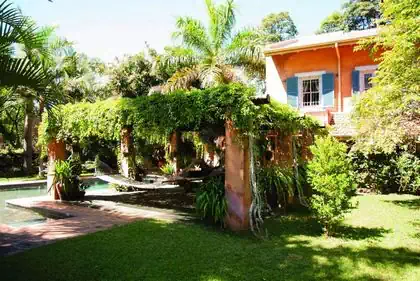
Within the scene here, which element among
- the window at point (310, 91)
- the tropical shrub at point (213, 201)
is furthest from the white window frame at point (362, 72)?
the tropical shrub at point (213, 201)

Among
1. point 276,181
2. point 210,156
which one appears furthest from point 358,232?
point 210,156

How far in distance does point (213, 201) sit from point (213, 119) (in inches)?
72.1

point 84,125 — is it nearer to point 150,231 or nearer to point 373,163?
point 150,231

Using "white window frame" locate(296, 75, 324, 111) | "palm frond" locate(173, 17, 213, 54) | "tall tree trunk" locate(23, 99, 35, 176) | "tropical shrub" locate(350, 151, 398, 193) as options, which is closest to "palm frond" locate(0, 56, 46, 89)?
"tropical shrub" locate(350, 151, 398, 193)

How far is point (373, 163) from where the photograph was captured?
13.5 metres

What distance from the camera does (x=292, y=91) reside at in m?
17.5

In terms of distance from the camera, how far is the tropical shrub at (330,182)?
6.84 metres

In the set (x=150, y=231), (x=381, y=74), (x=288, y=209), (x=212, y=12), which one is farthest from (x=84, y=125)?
(x=212, y=12)

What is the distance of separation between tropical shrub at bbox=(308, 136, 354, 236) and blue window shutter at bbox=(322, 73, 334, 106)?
33.2 feet

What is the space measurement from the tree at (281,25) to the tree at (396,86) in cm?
2889

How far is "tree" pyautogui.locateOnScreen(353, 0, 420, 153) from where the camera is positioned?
6.99 m

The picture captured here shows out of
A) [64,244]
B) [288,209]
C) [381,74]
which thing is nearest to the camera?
[64,244]

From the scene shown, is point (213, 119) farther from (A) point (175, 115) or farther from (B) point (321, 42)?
(B) point (321, 42)

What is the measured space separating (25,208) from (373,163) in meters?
12.3
